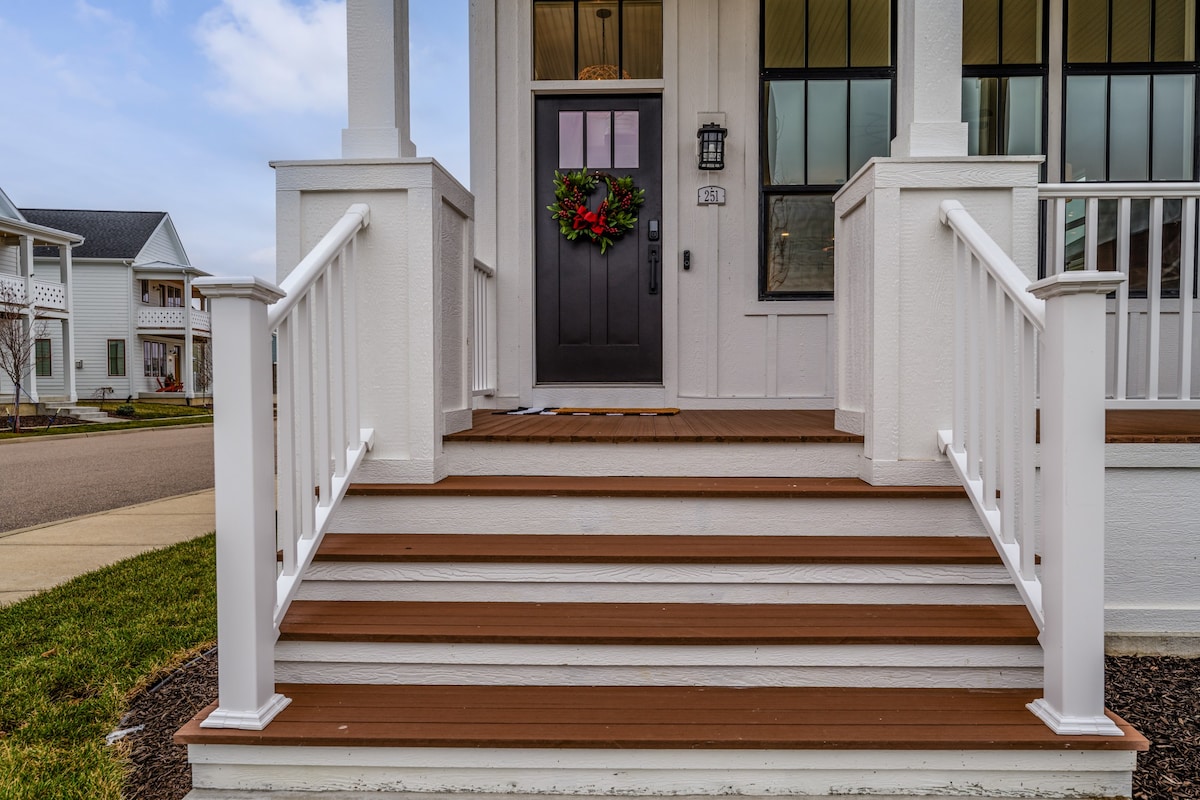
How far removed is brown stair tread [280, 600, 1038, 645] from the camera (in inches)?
66.8

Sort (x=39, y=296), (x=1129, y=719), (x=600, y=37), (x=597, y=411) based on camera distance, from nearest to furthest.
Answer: (x=1129, y=719)
(x=597, y=411)
(x=600, y=37)
(x=39, y=296)

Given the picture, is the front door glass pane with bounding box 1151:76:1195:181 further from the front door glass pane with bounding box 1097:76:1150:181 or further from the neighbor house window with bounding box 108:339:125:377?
the neighbor house window with bounding box 108:339:125:377

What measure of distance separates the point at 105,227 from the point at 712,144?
26.0 meters

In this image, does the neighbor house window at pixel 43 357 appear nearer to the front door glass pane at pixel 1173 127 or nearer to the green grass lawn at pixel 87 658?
the green grass lawn at pixel 87 658

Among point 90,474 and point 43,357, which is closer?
point 90,474

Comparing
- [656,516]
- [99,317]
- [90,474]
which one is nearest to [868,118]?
[656,516]

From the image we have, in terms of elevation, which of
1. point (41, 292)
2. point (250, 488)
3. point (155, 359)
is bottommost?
point (250, 488)

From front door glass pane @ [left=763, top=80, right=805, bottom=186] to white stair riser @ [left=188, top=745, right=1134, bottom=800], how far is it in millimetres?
3263

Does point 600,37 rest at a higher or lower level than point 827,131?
higher

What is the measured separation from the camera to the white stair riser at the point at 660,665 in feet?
5.53

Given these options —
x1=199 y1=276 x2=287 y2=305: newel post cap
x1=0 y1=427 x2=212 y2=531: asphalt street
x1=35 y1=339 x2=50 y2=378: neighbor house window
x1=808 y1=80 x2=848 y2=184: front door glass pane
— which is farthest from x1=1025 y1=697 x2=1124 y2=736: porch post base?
x1=35 y1=339 x2=50 y2=378: neighbor house window

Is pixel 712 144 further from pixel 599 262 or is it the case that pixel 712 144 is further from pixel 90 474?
pixel 90 474

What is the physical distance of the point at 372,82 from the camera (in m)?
2.28

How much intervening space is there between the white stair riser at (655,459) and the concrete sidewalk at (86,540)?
2.46 meters
